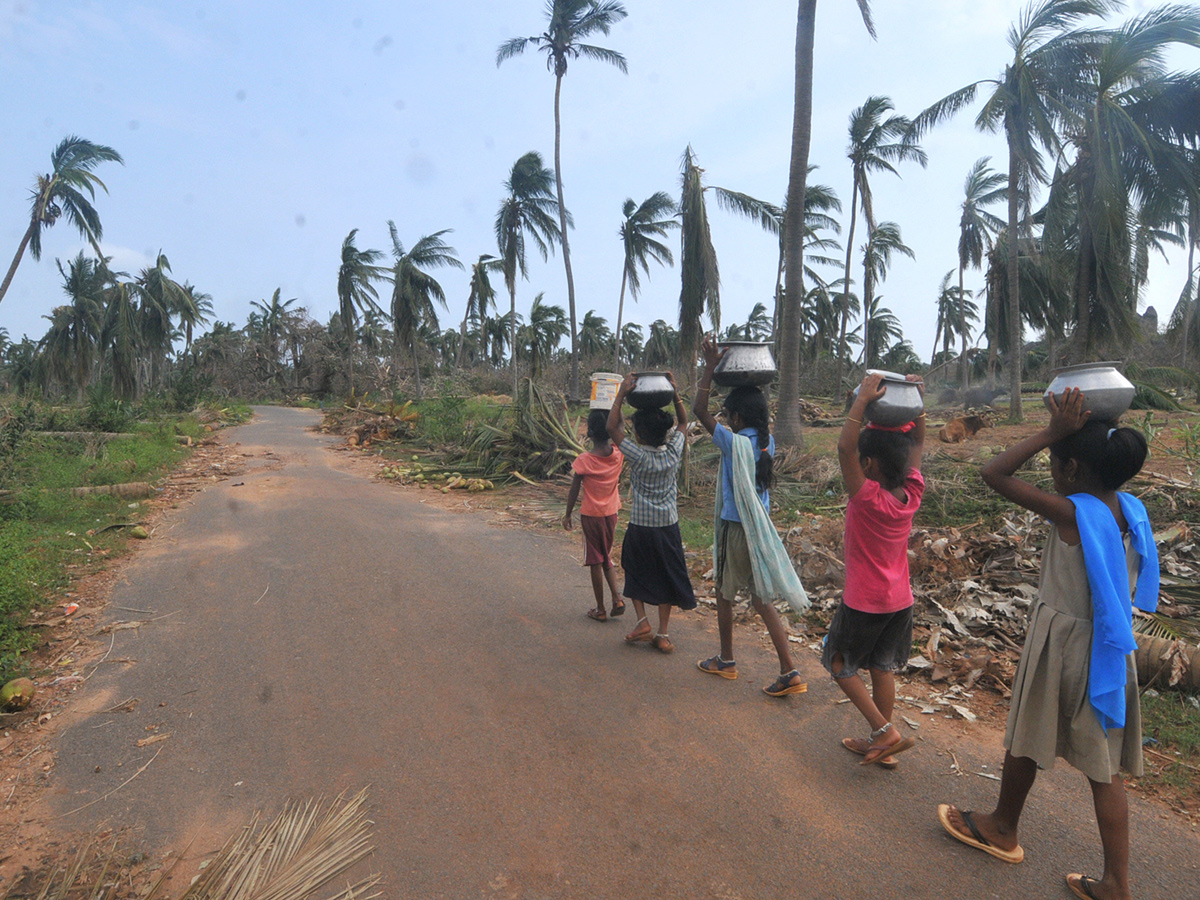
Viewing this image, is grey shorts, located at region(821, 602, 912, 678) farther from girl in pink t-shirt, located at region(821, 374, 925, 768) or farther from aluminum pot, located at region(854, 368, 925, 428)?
aluminum pot, located at region(854, 368, 925, 428)

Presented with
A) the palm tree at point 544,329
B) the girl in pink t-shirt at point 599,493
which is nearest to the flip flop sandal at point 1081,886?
the girl in pink t-shirt at point 599,493

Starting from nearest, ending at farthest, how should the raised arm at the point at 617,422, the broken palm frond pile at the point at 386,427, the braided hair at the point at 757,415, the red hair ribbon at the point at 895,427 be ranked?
1. the red hair ribbon at the point at 895,427
2. the braided hair at the point at 757,415
3. the raised arm at the point at 617,422
4. the broken palm frond pile at the point at 386,427

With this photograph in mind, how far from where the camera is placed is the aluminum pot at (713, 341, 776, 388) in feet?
11.3

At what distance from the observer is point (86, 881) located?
7.52 ft

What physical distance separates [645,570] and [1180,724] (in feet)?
8.99

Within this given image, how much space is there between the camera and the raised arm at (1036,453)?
2.10 meters

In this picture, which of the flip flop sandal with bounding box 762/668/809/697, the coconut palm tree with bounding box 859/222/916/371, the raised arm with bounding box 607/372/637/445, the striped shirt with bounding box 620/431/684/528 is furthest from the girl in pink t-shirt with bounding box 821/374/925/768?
the coconut palm tree with bounding box 859/222/916/371

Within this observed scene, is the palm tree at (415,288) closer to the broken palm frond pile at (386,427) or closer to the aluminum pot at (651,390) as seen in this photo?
the broken palm frond pile at (386,427)

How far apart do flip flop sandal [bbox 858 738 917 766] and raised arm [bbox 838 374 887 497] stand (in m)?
1.08

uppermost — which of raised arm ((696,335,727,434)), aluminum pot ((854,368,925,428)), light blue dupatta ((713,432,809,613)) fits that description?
raised arm ((696,335,727,434))

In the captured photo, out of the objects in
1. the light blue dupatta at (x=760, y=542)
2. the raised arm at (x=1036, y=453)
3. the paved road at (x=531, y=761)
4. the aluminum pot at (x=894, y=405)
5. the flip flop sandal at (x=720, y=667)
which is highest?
the aluminum pot at (x=894, y=405)

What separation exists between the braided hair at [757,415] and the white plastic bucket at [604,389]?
1149 mm

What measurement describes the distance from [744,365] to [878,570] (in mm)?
1177

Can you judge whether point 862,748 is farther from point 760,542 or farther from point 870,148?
point 870,148
